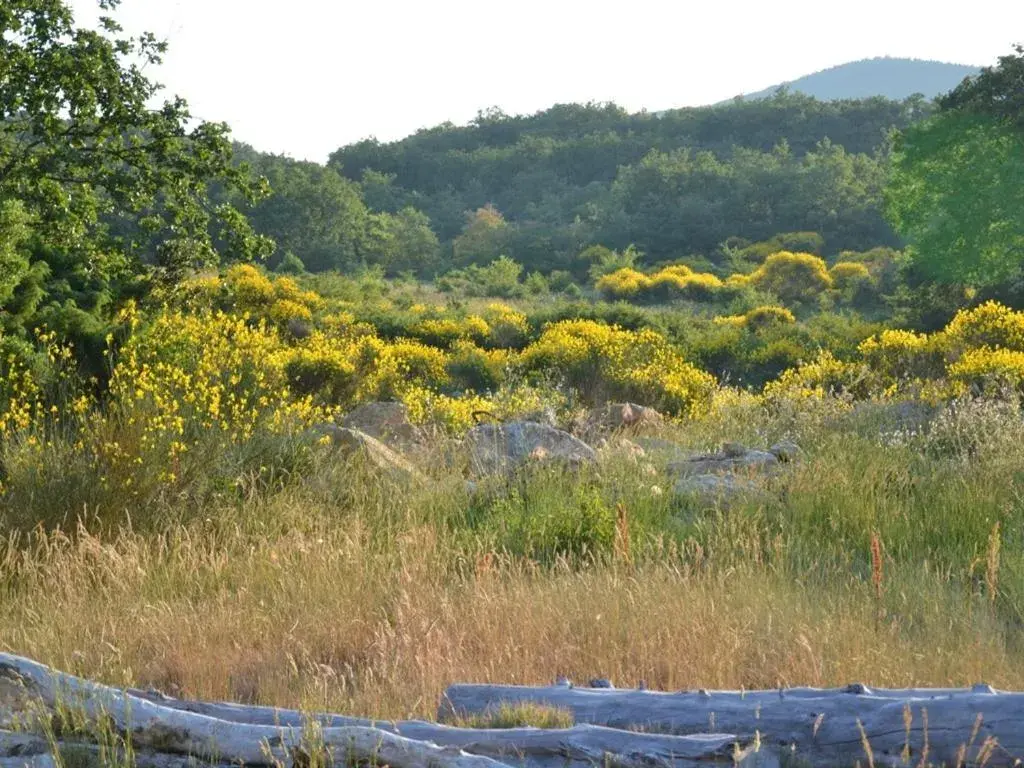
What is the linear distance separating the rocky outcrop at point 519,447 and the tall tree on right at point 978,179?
17811mm

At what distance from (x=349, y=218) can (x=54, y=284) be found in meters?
33.5

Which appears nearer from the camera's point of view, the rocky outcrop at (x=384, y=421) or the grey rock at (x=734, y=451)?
the grey rock at (x=734, y=451)

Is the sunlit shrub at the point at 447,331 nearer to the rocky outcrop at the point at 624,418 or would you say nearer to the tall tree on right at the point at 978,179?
the rocky outcrop at the point at 624,418

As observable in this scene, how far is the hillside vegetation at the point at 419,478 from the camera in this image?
168 inches

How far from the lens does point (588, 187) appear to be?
2299 inches

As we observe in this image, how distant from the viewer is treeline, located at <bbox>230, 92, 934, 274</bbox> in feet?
141

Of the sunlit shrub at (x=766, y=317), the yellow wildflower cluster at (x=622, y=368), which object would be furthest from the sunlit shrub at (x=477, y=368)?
the sunlit shrub at (x=766, y=317)

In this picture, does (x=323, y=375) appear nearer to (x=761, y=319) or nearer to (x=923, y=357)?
(x=923, y=357)

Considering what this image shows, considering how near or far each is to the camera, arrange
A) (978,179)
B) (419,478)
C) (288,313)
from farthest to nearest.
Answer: (978,179) → (288,313) → (419,478)

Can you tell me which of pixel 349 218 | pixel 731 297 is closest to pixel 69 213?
pixel 731 297

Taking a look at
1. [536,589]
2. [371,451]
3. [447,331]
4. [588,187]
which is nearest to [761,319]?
[447,331]

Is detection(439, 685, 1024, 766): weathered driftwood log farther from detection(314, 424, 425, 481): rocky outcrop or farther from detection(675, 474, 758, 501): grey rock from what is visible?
detection(314, 424, 425, 481): rocky outcrop

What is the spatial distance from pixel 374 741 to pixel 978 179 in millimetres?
25374

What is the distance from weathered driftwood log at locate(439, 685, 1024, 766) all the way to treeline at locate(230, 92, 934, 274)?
3754 centimetres
